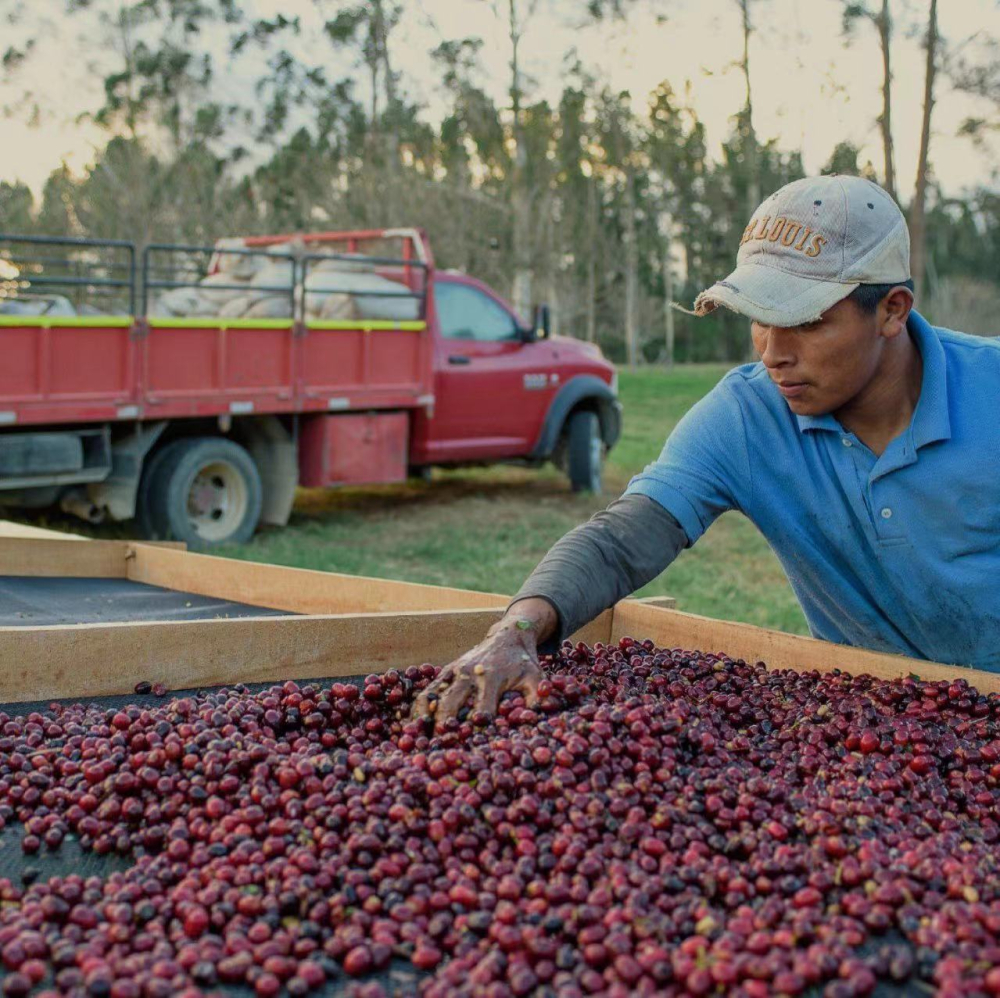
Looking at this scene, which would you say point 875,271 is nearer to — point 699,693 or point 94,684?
point 699,693

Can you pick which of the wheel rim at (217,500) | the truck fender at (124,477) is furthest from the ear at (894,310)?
the wheel rim at (217,500)

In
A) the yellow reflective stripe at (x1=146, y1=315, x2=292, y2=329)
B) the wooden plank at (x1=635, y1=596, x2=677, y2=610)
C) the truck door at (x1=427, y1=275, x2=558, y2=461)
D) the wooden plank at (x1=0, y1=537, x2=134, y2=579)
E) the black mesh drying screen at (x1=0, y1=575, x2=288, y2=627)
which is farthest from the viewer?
the truck door at (x1=427, y1=275, x2=558, y2=461)

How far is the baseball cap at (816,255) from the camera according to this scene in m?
2.73

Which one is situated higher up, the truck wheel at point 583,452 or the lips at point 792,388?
the lips at point 792,388

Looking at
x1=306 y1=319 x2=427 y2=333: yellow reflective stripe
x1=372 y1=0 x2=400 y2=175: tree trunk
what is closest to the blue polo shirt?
x1=306 y1=319 x2=427 y2=333: yellow reflective stripe

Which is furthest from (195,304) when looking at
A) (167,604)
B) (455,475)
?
(167,604)

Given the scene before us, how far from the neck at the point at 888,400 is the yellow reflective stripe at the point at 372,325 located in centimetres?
774

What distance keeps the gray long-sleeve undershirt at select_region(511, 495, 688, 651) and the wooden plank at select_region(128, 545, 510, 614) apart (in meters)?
0.60

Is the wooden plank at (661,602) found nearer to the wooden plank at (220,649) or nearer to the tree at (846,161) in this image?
the wooden plank at (220,649)

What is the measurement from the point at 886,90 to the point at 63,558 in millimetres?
13767

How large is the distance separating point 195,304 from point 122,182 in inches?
640

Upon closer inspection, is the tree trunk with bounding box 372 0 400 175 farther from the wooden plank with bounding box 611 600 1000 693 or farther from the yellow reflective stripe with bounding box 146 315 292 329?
the wooden plank with bounding box 611 600 1000 693

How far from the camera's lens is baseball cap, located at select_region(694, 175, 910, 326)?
2.73 m

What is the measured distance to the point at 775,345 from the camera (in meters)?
2.83
